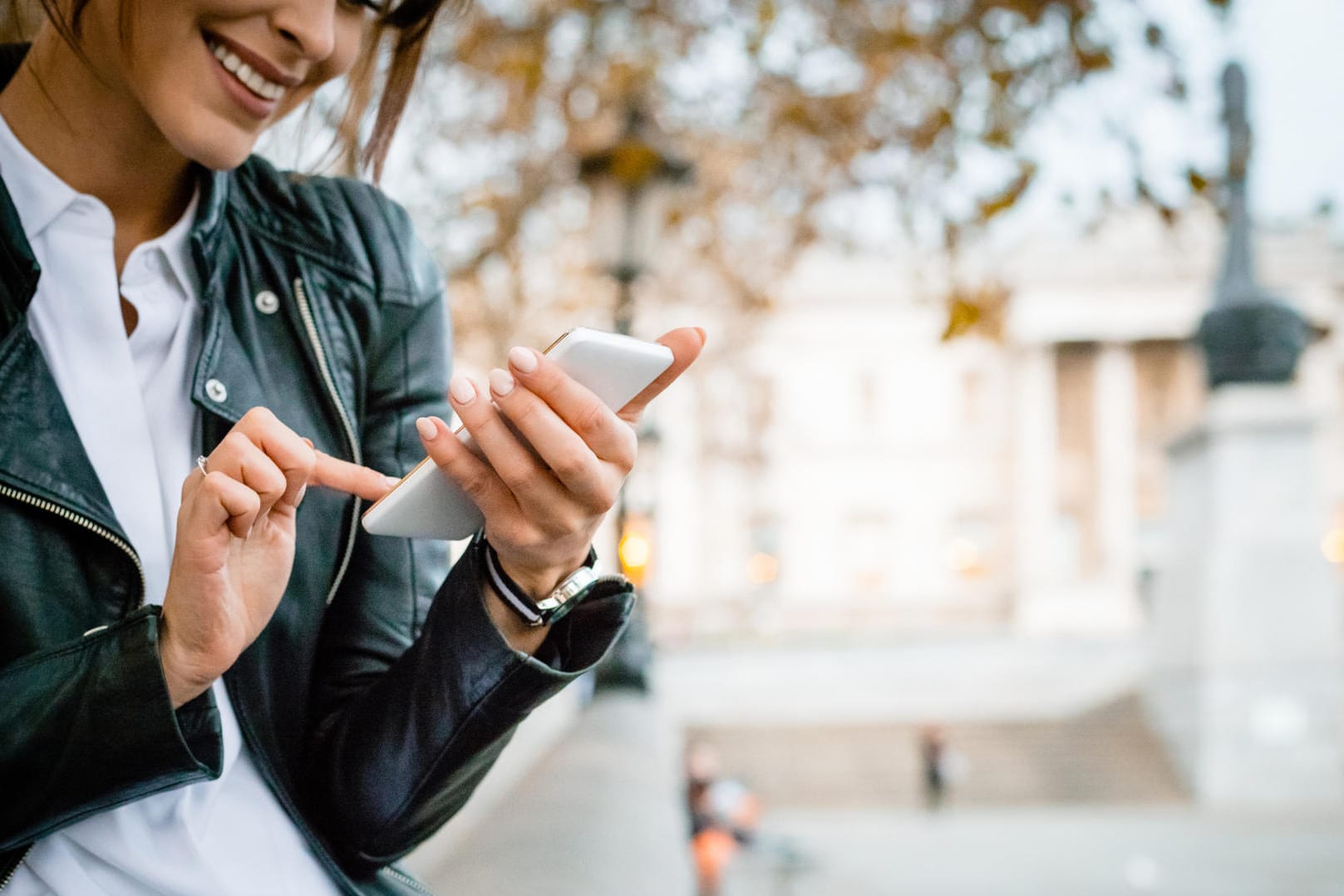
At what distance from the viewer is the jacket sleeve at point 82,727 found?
0.97 meters

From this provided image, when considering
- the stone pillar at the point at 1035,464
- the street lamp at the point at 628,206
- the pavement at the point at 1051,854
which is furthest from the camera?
the stone pillar at the point at 1035,464

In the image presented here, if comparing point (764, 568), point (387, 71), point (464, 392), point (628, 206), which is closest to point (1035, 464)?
point (764, 568)

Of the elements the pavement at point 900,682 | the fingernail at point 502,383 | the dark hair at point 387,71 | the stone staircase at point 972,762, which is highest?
the dark hair at point 387,71

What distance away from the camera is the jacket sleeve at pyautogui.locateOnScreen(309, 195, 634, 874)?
1164mm

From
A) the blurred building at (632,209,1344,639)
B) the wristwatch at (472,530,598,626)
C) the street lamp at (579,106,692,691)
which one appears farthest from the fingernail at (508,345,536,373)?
the blurred building at (632,209,1344,639)

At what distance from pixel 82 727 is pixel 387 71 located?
0.79 metres

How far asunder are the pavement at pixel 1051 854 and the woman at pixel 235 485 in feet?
30.1

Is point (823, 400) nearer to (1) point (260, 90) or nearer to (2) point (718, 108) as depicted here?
(2) point (718, 108)

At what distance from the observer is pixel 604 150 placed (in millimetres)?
7266

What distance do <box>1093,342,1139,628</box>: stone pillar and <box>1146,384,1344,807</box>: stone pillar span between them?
25.2 metres

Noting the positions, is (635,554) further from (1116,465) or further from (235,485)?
(1116,465)

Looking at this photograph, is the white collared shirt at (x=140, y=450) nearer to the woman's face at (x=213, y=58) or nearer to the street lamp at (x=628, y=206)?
the woman's face at (x=213, y=58)

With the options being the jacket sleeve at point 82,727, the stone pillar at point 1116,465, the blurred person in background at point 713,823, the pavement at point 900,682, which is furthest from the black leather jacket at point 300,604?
the stone pillar at point 1116,465

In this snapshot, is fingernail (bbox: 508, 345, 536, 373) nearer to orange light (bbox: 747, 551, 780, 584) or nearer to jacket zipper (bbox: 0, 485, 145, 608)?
jacket zipper (bbox: 0, 485, 145, 608)
